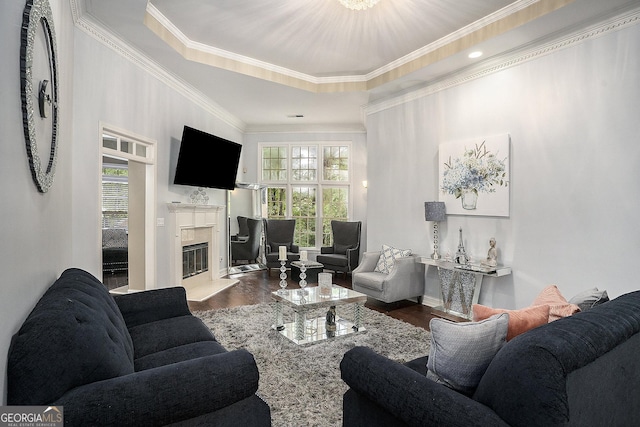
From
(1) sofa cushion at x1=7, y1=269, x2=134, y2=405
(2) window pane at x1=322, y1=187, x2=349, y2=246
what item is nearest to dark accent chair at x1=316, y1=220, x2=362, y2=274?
(2) window pane at x1=322, y1=187, x2=349, y2=246

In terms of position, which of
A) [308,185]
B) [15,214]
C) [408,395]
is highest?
[308,185]

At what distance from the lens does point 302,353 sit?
120 inches

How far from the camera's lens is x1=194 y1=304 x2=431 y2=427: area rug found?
223 centimetres

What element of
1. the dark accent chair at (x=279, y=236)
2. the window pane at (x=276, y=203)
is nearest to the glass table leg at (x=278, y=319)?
the dark accent chair at (x=279, y=236)

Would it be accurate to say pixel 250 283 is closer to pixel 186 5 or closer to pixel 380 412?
pixel 186 5

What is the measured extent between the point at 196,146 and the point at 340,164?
3.45m

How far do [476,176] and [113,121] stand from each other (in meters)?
4.10

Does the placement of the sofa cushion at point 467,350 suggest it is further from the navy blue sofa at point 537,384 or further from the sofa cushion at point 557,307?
the sofa cushion at point 557,307

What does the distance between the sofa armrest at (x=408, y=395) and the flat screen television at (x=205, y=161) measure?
4189 millimetres

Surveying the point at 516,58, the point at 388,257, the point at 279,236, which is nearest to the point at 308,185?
the point at 279,236

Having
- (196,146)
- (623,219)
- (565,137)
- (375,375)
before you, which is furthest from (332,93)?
(375,375)

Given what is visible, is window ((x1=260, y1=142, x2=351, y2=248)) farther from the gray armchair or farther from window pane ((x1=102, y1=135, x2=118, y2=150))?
window pane ((x1=102, y1=135, x2=118, y2=150))

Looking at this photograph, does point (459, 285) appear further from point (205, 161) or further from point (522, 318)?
point (205, 161)

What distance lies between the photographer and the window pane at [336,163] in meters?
7.74
